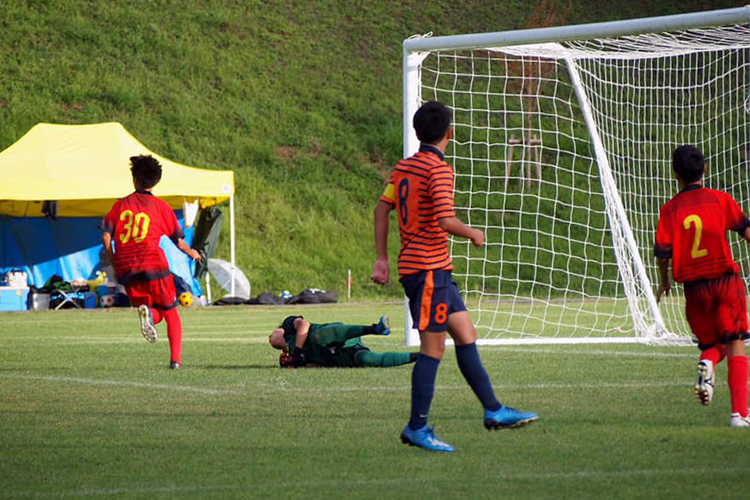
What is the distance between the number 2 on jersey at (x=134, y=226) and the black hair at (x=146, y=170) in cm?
29

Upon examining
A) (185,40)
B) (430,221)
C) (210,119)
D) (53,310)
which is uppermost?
(185,40)

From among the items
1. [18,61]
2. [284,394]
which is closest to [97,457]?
[284,394]

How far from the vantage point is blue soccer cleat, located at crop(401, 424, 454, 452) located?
6.15 m

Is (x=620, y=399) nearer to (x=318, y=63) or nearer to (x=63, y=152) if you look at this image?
(x=63, y=152)

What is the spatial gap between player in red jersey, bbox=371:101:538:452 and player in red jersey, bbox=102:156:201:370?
4749 millimetres

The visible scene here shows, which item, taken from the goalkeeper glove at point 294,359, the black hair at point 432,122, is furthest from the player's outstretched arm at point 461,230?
the goalkeeper glove at point 294,359

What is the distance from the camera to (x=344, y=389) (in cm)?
909

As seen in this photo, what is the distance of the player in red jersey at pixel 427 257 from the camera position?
6.25m

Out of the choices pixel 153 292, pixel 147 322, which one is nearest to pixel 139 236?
pixel 153 292

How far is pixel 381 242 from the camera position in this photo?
6520 millimetres

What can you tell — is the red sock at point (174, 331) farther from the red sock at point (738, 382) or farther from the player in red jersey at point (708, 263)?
the red sock at point (738, 382)

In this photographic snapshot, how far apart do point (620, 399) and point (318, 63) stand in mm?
33695

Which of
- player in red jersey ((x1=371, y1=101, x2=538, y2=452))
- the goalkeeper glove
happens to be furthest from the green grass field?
player in red jersey ((x1=371, y1=101, x2=538, y2=452))

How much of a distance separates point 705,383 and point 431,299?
5.12 ft
